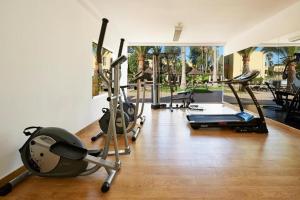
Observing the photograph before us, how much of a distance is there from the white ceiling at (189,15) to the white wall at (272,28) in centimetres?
15

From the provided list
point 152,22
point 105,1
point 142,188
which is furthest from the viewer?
point 152,22

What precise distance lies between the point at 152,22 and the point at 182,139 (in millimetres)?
3527

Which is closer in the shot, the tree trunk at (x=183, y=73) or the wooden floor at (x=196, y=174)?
the wooden floor at (x=196, y=174)

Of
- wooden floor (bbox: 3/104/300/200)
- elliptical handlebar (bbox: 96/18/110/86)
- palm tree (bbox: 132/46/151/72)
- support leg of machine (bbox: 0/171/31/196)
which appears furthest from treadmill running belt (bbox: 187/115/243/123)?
palm tree (bbox: 132/46/151/72)

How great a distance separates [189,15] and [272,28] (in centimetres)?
196

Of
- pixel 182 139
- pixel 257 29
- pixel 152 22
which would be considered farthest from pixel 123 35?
pixel 182 139

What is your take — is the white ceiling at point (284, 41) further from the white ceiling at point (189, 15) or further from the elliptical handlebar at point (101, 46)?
the elliptical handlebar at point (101, 46)

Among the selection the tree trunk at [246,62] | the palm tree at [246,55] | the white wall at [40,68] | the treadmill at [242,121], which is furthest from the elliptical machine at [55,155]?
the tree trunk at [246,62]

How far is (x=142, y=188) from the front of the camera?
217cm

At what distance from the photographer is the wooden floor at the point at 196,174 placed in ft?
6.79

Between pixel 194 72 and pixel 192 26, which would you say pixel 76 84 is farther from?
pixel 194 72

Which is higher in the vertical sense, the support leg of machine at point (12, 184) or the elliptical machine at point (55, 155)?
the elliptical machine at point (55, 155)

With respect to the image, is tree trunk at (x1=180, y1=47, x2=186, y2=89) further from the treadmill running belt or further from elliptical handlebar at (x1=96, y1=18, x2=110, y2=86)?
elliptical handlebar at (x1=96, y1=18, x2=110, y2=86)

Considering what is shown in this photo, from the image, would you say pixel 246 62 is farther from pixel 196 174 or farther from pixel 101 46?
pixel 101 46
